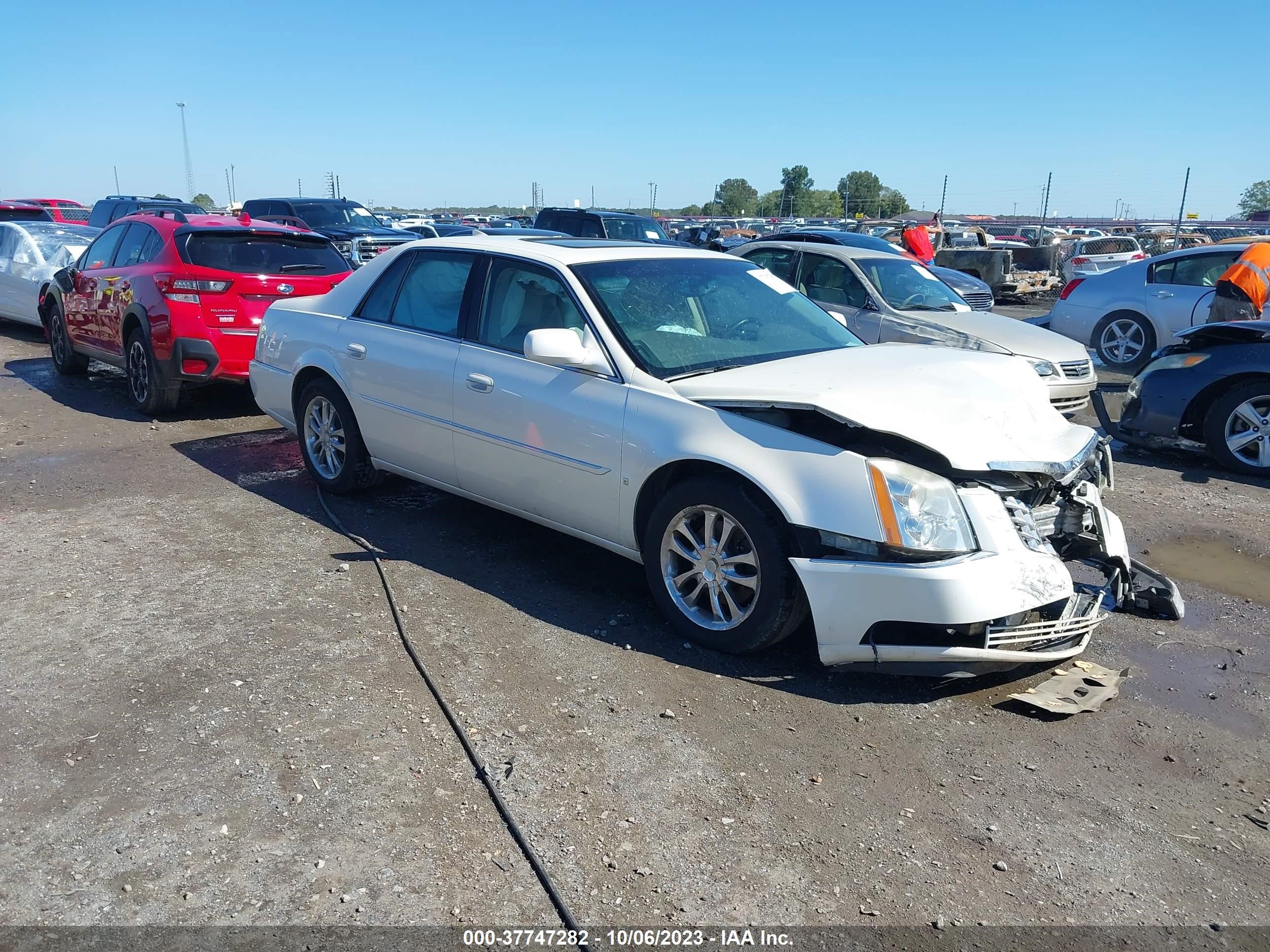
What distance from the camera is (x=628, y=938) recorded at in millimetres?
2695

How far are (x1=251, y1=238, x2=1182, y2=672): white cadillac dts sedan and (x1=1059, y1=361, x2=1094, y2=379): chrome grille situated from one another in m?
4.36

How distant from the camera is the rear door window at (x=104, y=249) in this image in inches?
383

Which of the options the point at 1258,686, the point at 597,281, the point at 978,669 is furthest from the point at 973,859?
the point at 597,281

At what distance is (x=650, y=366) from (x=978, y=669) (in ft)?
6.23

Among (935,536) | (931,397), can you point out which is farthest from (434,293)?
(935,536)

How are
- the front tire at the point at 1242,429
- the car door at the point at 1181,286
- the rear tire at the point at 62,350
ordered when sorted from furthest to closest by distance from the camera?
the car door at the point at 1181,286 → the rear tire at the point at 62,350 → the front tire at the point at 1242,429

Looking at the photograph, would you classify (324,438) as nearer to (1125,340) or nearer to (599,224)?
(1125,340)

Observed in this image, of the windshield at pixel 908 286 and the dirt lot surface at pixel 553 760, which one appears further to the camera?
the windshield at pixel 908 286

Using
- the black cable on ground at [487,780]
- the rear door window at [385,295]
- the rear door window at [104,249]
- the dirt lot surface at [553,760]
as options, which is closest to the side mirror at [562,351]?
the dirt lot surface at [553,760]

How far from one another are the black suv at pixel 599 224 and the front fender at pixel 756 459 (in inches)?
591

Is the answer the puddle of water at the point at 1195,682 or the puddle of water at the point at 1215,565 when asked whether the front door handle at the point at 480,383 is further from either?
the puddle of water at the point at 1215,565

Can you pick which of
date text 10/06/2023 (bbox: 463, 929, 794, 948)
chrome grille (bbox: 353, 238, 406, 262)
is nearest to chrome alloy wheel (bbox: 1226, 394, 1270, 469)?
date text 10/06/2023 (bbox: 463, 929, 794, 948)

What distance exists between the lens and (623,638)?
178 inches

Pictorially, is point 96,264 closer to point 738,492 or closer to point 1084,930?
point 738,492
